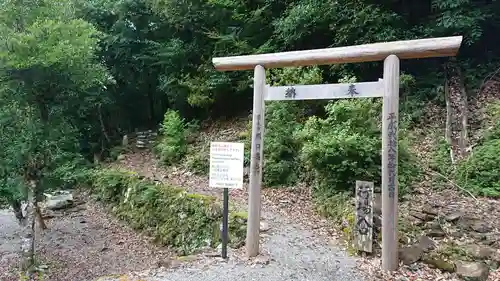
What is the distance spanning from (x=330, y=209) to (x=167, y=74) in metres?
10.1

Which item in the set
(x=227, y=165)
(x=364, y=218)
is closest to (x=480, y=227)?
(x=364, y=218)

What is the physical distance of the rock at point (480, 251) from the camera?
5.05m

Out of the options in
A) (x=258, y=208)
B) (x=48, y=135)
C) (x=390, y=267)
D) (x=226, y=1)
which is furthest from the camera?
(x=226, y=1)

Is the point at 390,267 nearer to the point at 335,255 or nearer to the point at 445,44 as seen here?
the point at 335,255

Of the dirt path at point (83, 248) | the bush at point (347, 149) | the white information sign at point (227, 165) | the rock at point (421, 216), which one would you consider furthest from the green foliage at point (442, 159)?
the dirt path at point (83, 248)

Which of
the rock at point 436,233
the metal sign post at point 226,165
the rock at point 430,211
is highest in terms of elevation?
the metal sign post at point 226,165

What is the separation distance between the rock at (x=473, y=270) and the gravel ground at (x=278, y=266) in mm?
1356

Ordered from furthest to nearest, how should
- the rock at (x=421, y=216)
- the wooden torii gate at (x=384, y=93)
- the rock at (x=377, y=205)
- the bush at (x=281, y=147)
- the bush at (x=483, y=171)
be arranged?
the bush at (x=281, y=147) → the bush at (x=483, y=171) → the rock at (x=377, y=205) → the rock at (x=421, y=216) → the wooden torii gate at (x=384, y=93)

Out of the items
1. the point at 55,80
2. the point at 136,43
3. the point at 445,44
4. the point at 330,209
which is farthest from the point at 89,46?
the point at 136,43

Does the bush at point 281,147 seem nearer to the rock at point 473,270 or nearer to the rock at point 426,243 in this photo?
the rock at point 426,243

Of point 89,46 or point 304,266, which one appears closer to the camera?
point 304,266

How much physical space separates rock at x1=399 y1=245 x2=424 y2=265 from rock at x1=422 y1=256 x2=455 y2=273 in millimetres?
100

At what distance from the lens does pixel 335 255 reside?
5688 mm

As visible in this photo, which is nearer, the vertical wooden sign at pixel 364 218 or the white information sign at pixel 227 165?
the white information sign at pixel 227 165
